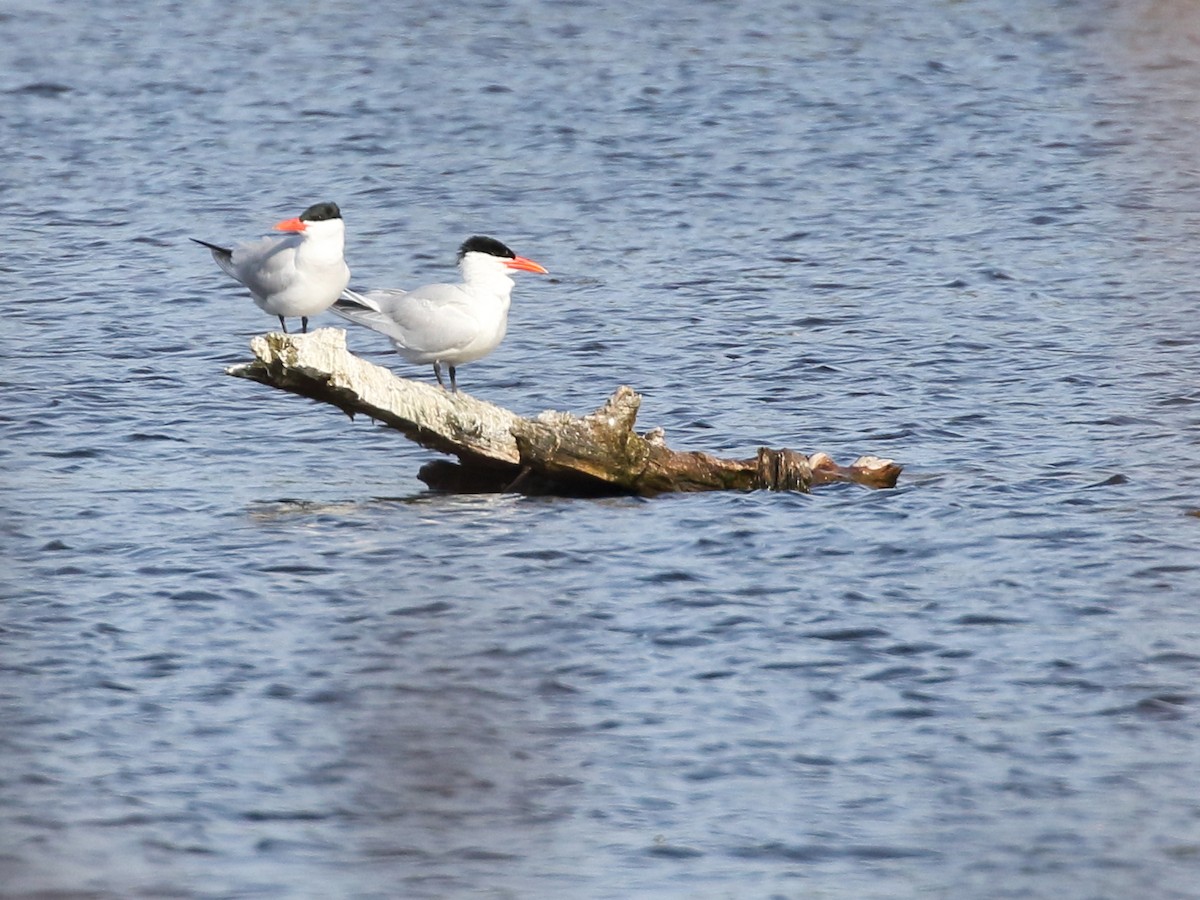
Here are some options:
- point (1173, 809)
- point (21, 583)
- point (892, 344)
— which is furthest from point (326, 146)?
point (1173, 809)

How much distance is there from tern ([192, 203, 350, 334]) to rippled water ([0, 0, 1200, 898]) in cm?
121

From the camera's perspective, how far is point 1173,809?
696cm

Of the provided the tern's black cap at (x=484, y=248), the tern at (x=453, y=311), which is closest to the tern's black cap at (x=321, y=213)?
the tern at (x=453, y=311)

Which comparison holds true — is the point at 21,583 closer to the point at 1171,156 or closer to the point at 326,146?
the point at 1171,156

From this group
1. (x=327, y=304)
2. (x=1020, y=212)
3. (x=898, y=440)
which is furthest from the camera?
(x=1020, y=212)

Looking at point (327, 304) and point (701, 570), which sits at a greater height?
point (327, 304)

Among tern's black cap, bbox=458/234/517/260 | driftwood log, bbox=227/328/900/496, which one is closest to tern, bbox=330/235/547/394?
tern's black cap, bbox=458/234/517/260

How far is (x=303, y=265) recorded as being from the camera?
36.9ft

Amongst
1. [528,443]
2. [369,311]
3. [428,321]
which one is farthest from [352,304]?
[528,443]

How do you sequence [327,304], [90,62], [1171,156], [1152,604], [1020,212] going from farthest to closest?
[90,62] → [1020,212] → [327,304] → [1152,604] → [1171,156]

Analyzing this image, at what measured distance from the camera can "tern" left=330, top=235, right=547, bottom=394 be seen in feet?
37.6

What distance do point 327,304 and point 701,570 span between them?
3.26 m

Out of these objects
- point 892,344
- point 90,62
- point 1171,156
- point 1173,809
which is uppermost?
point 90,62

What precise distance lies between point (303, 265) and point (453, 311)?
3.20 feet
